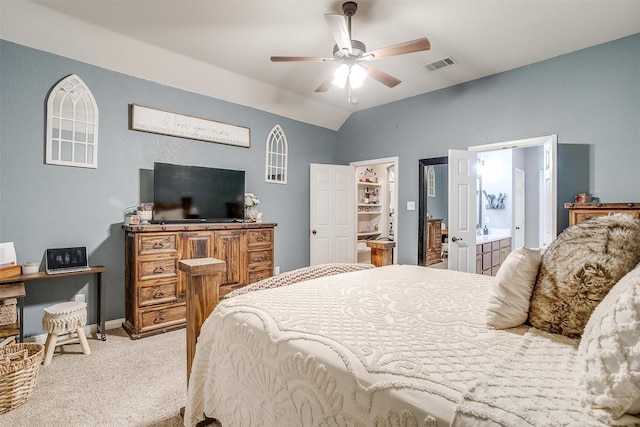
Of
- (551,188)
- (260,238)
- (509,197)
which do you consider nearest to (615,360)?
(551,188)

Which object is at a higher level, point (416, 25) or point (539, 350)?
point (416, 25)

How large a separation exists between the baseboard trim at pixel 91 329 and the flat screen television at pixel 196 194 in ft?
3.75

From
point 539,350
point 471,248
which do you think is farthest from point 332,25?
point 471,248

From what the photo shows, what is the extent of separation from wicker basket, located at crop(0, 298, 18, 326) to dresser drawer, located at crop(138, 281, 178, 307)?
87 cm

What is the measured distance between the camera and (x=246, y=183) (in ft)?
14.5

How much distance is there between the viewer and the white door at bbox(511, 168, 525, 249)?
5504 mm

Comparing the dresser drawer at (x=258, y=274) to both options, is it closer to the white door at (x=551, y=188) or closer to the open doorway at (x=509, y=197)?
the open doorway at (x=509, y=197)

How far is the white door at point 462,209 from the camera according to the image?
3.92m

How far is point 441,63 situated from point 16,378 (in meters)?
4.61

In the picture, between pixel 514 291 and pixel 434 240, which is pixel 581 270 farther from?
pixel 434 240

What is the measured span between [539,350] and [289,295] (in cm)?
97

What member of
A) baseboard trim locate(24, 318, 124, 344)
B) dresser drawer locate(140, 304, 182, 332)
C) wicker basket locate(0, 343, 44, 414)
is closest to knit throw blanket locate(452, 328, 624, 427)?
wicker basket locate(0, 343, 44, 414)

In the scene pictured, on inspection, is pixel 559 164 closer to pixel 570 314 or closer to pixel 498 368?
pixel 570 314

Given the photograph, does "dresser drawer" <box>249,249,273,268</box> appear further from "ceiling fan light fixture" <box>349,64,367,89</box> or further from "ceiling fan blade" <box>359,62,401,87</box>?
"ceiling fan blade" <box>359,62,401,87</box>
